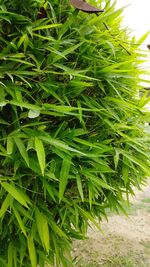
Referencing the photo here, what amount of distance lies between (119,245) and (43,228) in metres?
1.20

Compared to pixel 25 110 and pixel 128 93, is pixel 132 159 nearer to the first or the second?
pixel 128 93

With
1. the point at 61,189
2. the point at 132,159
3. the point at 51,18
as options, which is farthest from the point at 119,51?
the point at 61,189

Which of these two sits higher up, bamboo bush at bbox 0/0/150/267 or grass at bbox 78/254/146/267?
bamboo bush at bbox 0/0/150/267

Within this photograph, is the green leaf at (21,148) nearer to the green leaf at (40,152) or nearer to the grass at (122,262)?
the green leaf at (40,152)

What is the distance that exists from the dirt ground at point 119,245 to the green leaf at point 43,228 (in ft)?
2.73

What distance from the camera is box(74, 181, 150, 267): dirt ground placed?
6.22ft

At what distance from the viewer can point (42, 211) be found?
1.17 m

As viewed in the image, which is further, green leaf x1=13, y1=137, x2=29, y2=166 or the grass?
the grass

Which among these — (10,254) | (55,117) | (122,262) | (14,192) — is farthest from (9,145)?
(122,262)

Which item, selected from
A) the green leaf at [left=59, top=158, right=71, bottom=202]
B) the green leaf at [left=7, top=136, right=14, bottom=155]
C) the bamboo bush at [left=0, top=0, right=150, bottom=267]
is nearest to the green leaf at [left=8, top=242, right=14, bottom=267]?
the bamboo bush at [left=0, top=0, right=150, bottom=267]

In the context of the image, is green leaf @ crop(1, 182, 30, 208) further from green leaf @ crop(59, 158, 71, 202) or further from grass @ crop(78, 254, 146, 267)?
grass @ crop(78, 254, 146, 267)

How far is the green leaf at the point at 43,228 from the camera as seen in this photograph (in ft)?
3.62

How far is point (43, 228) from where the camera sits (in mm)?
1114

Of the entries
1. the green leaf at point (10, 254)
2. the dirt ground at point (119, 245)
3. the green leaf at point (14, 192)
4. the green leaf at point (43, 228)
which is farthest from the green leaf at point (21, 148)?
the dirt ground at point (119, 245)
